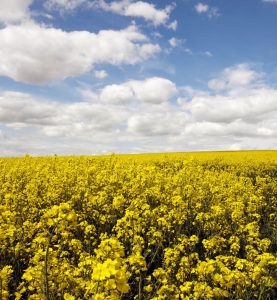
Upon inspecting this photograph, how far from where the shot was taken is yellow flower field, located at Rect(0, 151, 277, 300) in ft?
15.2

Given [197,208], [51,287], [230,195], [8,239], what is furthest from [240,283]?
[230,195]

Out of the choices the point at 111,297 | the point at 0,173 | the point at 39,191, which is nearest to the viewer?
the point at 111,297

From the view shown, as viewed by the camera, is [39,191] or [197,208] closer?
[197,208]

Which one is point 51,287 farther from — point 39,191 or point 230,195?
point 230,195

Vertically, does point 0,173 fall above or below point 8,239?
above

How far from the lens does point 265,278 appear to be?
5688mm

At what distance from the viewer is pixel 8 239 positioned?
7340mm

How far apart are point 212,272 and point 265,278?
3.25 ft

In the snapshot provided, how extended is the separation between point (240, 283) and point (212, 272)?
46cm

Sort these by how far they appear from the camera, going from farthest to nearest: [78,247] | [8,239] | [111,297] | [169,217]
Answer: [169,217], [8,239], [78,247], [111,297]

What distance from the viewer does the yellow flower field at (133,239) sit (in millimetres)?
4625

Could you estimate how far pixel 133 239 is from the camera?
22.8 ft

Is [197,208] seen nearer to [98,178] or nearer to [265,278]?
[98,178]

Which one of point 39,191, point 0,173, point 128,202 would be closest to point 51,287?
point 128,202
